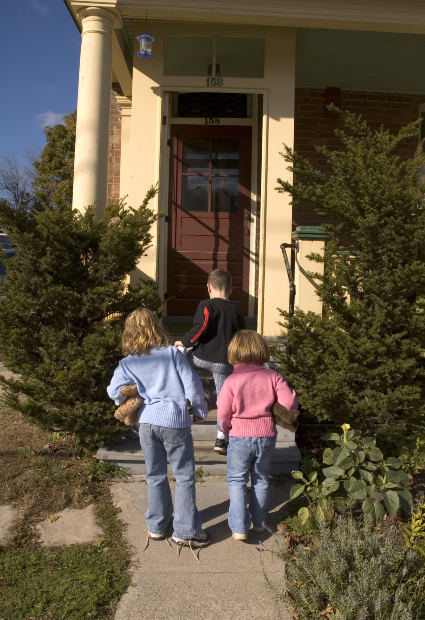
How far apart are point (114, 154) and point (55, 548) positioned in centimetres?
568

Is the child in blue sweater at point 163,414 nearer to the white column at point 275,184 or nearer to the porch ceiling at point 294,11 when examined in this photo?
the white column at point 275,184

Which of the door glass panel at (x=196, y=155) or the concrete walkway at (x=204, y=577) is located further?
the door glass panel at (x=196, y=155)

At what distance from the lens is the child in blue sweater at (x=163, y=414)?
329 centimetres

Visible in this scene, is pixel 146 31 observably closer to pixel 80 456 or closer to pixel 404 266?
pixel 404 266

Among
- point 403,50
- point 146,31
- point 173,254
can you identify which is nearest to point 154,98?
point 146,31

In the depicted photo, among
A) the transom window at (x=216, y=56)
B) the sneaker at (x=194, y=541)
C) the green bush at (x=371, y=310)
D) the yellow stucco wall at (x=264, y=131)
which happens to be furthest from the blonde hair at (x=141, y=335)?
the transom window at (x=216, y=56)

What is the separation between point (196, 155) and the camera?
752cm

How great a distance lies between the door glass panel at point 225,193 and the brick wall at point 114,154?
1.34 meters

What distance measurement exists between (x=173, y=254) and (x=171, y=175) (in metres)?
1.04

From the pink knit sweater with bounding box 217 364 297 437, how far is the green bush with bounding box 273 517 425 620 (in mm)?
714

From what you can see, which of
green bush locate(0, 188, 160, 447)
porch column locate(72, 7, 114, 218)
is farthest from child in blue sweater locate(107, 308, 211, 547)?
porch column locate(72, 7, 114, 218)

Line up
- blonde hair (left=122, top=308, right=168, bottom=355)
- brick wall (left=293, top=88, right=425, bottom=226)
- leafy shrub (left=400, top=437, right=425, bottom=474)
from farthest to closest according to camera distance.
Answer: brick wall (left=293, top=88, right=425, bottom=226) < leafy shrub (left=400, top=437, right=425, bottom=474) < blonde hair (left=122, top=308, right=168, bottom=355)

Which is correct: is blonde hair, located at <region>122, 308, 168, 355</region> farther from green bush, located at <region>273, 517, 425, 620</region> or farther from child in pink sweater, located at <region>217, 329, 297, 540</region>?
green bush, located at <region>273, 517, 425, 620</region>

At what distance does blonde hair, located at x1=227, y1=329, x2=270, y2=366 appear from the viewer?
3492 mm
